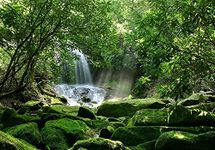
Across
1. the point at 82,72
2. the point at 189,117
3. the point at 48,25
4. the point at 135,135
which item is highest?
the point at 48,25

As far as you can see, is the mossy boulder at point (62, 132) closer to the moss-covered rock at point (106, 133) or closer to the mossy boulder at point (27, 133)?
the mossy boulder at point (27, 133)

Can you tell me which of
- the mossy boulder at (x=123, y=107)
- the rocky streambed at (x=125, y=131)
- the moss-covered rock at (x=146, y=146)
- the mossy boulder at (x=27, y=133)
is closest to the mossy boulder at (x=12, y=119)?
the rocky streambed at (x=125, y=131)

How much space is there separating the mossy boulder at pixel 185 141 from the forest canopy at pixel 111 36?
1137 mm

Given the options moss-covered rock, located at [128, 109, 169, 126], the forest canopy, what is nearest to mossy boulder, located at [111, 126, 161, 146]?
moss-covered rock, located at [128, 109, 169, 126]

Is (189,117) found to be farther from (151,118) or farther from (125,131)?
(125,131)

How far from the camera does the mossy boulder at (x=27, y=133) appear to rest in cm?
951

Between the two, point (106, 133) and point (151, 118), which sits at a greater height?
point (151, 118)

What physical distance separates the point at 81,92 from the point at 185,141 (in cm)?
1917

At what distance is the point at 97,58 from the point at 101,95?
1403 cm

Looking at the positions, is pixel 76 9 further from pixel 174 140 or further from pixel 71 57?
pixel 174 140

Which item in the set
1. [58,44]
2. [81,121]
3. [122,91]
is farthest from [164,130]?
[122,91]

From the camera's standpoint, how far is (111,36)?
12.9m

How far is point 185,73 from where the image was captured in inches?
344

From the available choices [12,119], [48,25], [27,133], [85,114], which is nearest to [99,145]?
[27,133]
